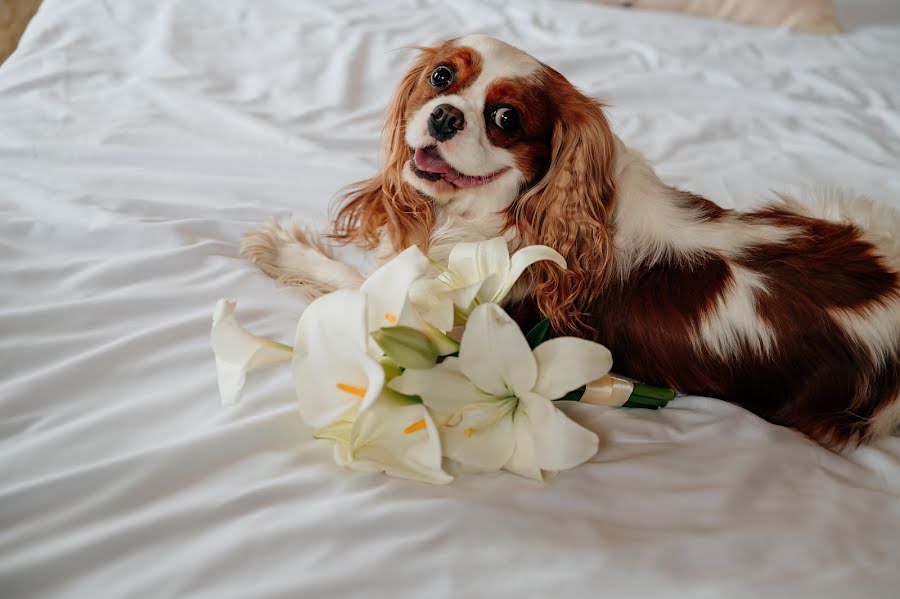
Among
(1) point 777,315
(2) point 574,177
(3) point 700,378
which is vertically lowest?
(3) point 700,378

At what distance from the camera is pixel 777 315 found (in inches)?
60.4

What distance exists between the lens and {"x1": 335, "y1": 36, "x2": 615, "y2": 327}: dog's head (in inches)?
67.2

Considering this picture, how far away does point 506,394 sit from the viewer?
123 centimetres

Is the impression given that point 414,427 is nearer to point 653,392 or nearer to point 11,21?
point 653,392

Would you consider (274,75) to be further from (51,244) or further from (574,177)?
(574,177)

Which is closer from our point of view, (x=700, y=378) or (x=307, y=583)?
(x=307, y=583)

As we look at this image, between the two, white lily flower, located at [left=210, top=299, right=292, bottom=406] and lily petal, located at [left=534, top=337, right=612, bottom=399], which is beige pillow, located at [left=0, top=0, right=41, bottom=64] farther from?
lily petal, located at [left=534, top=337, right=612, bottom=399]

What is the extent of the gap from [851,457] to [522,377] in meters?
0.83

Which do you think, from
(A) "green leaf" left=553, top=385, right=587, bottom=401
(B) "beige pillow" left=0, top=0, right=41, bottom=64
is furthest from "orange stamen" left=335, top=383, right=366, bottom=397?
(B) "beige pillow" left=0, top=0, right=41, bottom=64

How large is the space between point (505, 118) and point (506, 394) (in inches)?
29.4

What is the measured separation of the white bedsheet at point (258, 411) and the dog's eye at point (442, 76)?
0.57m

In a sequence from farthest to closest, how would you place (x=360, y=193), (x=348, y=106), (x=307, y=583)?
(x=348, y=106) → (x=360, y=193) → (x=307, y=583)

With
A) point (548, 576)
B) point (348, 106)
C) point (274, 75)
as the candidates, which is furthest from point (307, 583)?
point (274, 75)

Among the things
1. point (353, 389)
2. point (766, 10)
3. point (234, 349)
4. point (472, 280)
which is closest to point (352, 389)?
point (353, 389)
